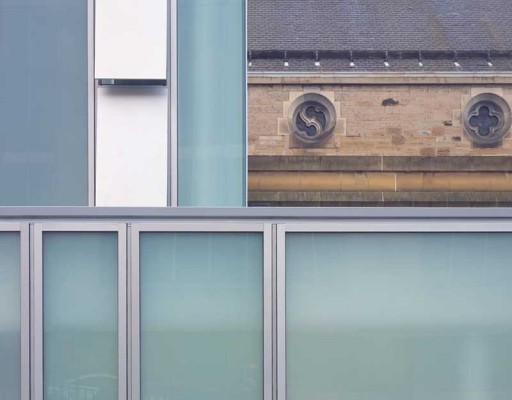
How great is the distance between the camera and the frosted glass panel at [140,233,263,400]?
473 centimetres

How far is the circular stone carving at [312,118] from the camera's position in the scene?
28.5m

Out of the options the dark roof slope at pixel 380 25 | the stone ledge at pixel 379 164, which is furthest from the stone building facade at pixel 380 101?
the stone ledge at pixel 379 164

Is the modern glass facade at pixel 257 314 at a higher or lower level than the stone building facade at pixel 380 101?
lower

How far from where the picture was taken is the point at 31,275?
15.5ft

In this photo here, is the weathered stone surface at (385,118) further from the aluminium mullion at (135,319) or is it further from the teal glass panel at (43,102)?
the aluminium mullion at (135,319)

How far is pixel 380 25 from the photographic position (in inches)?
1272

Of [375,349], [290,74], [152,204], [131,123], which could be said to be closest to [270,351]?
[375,349]

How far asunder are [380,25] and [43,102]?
93.1ft

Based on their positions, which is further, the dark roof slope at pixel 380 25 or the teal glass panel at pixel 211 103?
the dark roof slope at pixel 380 25

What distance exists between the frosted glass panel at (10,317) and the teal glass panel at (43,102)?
532 mm

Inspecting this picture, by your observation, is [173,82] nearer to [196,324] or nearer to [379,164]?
[196,324]

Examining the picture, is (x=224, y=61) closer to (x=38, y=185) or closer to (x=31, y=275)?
(x=38, y=185)

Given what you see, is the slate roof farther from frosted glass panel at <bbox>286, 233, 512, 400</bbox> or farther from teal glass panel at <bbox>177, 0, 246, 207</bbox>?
frosted glass panel at <bbox>286, 233, 512, 400</bbox>

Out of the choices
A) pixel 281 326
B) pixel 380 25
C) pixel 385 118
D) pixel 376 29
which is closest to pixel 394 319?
pixel 281 326
